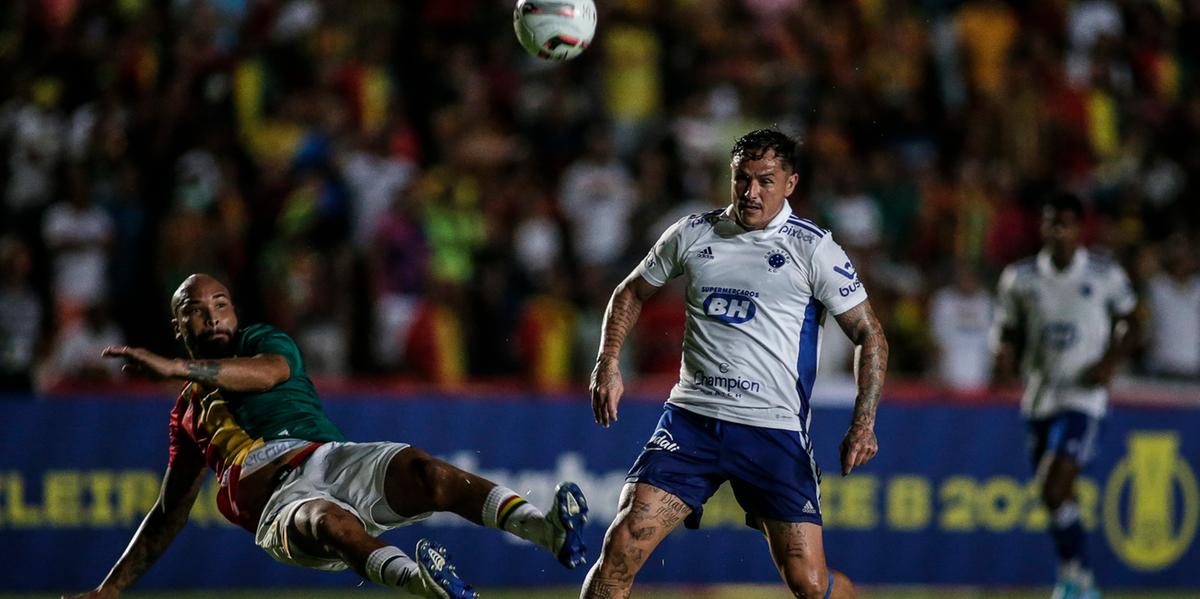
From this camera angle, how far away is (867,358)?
26.7 feet

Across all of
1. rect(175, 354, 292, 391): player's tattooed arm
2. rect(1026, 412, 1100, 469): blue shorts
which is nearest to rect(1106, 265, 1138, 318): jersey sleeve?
rect(1026, 412, 1100, 469): blue shorts

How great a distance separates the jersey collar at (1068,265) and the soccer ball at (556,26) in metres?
4.23

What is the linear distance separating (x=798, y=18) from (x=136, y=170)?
23.5 feet

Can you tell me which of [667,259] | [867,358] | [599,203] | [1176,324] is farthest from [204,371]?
[1176,324]

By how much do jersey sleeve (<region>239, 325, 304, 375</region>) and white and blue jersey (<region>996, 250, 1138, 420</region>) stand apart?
5772 mm

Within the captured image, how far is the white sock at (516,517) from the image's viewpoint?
7.74 metres

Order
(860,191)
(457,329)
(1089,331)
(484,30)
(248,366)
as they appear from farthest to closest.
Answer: (484,30) → (860,191) → (457,329) → (1089,331) → (248,366)

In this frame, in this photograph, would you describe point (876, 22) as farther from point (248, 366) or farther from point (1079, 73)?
point (248, 366)

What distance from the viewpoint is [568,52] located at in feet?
31.4

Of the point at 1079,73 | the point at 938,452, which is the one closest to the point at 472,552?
the point at 938,452

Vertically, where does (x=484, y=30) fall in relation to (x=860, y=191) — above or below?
above

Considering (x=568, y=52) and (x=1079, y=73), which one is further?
(x=1079, y=73)

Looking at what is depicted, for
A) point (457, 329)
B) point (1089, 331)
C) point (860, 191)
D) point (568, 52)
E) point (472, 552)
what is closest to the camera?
point (568, 52)

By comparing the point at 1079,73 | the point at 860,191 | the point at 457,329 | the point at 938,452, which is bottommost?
the point at 938,452
